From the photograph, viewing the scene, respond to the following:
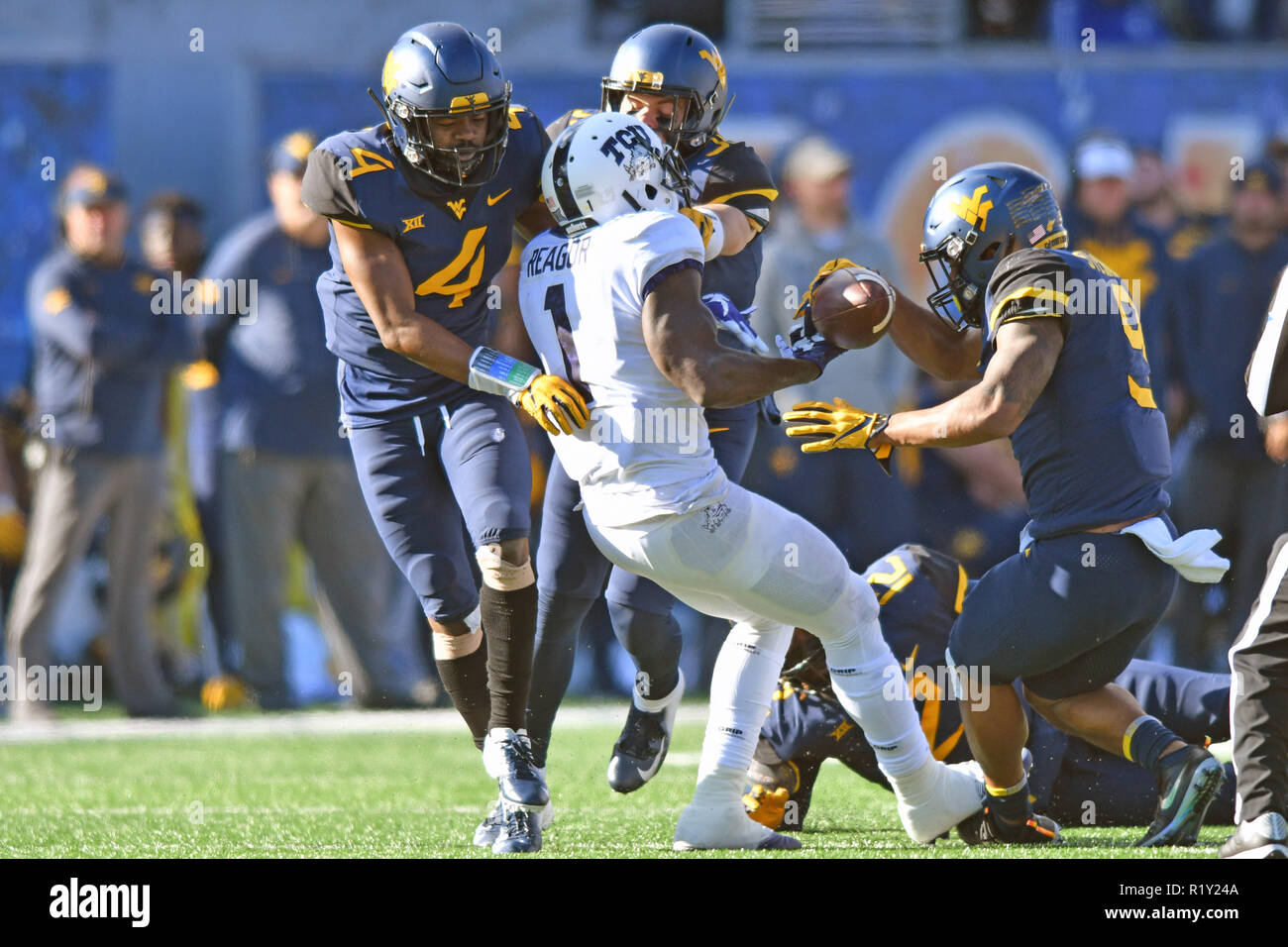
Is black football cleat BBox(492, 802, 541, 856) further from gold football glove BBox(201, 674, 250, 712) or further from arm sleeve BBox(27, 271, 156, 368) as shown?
arm sleeve BBox(27, 271, 156, 368)

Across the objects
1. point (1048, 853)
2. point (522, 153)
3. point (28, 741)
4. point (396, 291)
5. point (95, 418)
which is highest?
point (522, 153)

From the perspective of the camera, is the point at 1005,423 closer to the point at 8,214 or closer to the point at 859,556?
the point at 859,556

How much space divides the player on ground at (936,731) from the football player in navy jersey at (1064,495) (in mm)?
479

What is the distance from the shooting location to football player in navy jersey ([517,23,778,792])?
17.2ft

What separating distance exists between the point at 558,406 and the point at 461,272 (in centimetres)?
Answer: 76

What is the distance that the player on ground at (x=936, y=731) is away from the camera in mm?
5180

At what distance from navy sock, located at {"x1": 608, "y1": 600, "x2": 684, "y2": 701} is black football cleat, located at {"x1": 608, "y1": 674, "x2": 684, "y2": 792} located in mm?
60

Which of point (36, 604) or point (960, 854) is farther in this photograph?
point (36, 604)

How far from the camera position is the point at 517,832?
469 centimetres

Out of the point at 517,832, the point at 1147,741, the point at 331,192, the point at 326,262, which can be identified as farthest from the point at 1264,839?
the point at 326,262

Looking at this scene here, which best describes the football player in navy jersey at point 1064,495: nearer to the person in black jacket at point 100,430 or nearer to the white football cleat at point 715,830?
the white football cleat at point 715,830

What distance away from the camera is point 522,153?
203 inches
